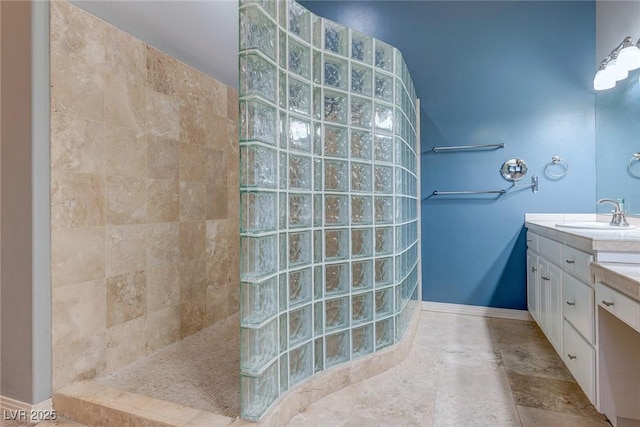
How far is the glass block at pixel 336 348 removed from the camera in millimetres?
1731

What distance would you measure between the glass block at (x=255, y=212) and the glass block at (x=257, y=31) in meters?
0.53

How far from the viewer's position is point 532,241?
8.16ft

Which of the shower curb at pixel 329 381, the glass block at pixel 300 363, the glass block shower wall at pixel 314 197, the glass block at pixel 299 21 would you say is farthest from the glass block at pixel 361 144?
the shower curb at pixel 329 381

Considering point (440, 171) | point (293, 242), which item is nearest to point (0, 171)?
point (293, 242)

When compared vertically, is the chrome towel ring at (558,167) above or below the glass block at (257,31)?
below

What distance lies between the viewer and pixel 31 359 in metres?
1.52

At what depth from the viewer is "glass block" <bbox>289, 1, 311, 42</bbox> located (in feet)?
4.93

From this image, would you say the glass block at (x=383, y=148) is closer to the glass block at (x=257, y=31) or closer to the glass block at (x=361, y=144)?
the glass block at (x=361, y=144)

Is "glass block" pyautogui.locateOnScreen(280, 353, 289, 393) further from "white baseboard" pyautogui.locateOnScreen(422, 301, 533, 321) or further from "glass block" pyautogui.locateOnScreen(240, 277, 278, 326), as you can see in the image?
"white baseboard" pyautogui.locateOnScreen(422, 301, 533, 321)

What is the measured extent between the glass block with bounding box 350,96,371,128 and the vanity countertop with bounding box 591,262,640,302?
1.16 metres

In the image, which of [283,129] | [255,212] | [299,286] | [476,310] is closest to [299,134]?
[283,129]

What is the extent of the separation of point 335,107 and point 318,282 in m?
0.85

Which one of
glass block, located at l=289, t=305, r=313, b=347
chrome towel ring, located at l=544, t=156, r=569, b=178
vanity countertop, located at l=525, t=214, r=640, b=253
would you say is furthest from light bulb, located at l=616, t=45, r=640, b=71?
glass block, located at l=289, t=305, r=313, b=347

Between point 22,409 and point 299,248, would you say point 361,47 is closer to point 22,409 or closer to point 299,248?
point 299,248
